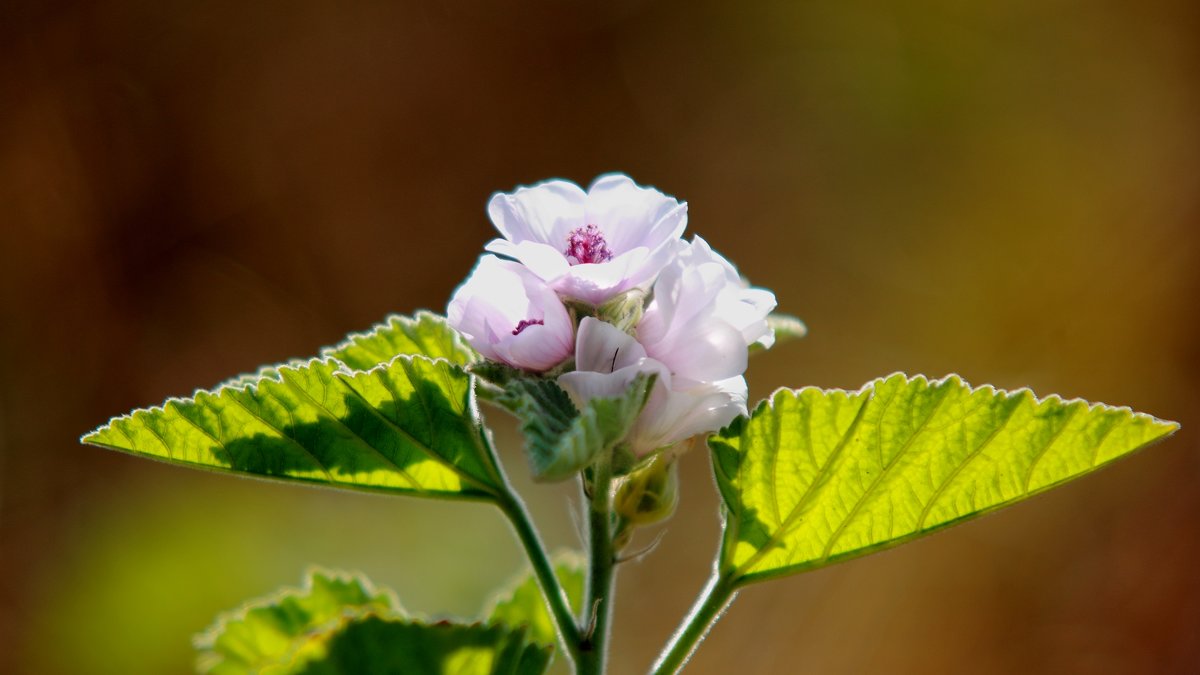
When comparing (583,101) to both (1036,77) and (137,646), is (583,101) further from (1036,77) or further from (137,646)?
(137,646)

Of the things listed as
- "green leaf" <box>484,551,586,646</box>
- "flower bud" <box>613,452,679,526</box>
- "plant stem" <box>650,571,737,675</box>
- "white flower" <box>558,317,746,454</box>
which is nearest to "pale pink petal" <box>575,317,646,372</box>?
"white flower" <box>558,317,746,454</box>

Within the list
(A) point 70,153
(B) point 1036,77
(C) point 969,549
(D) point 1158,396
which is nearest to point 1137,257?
(D) point 1158,396

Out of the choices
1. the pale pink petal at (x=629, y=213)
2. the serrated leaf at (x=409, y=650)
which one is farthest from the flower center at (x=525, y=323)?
the serrated leaf at (x=409, y=650)

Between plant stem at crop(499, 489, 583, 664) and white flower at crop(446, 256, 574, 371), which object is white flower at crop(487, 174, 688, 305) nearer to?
white flower at crop(446, 256, 574, 371)

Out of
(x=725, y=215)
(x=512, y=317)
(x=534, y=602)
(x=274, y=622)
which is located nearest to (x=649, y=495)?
(x=512, y=317)

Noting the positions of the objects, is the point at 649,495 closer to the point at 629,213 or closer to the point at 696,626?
the point at 696,626

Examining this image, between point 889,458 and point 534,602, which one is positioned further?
point 534,602

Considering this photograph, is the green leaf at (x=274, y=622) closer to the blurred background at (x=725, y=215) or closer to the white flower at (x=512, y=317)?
the white flower at (x=512, y=317)
